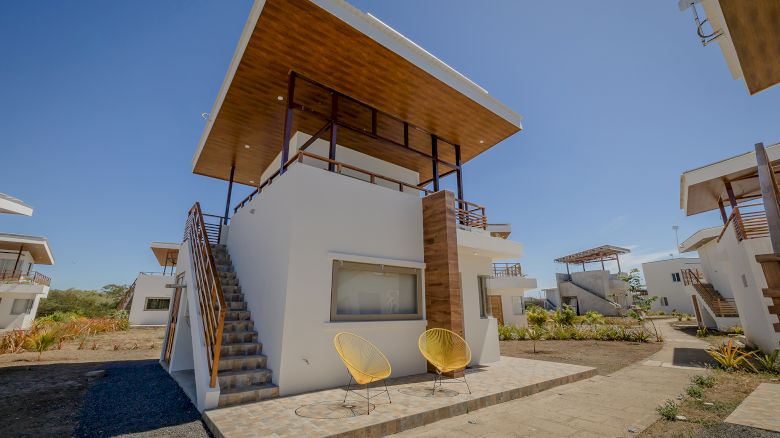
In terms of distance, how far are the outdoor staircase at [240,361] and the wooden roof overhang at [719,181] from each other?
629 inches

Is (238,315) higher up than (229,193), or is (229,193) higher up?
(229,193)

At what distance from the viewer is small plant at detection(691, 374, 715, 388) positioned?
20.5 ft

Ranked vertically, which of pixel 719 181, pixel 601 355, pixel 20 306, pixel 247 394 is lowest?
pixel 601 355

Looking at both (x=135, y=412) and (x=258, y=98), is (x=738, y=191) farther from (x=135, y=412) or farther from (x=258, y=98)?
(x=135, y=412)

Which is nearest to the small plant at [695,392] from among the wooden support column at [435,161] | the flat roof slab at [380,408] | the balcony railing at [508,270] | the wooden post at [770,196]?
the flat roof slab at [380,408]

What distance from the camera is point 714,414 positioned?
14.8ft

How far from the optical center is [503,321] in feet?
72.9

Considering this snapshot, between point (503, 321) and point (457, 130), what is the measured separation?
658 inches

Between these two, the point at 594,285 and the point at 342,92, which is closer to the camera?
the point at 342,92

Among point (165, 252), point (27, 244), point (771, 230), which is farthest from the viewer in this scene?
point (165, 252)

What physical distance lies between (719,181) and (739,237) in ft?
13.1

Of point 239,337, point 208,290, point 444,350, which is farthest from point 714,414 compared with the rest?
point 208,290

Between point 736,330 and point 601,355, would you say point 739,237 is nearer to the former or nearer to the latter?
point 601,355

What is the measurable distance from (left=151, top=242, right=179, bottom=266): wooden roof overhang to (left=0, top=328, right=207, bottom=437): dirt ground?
578 inches
